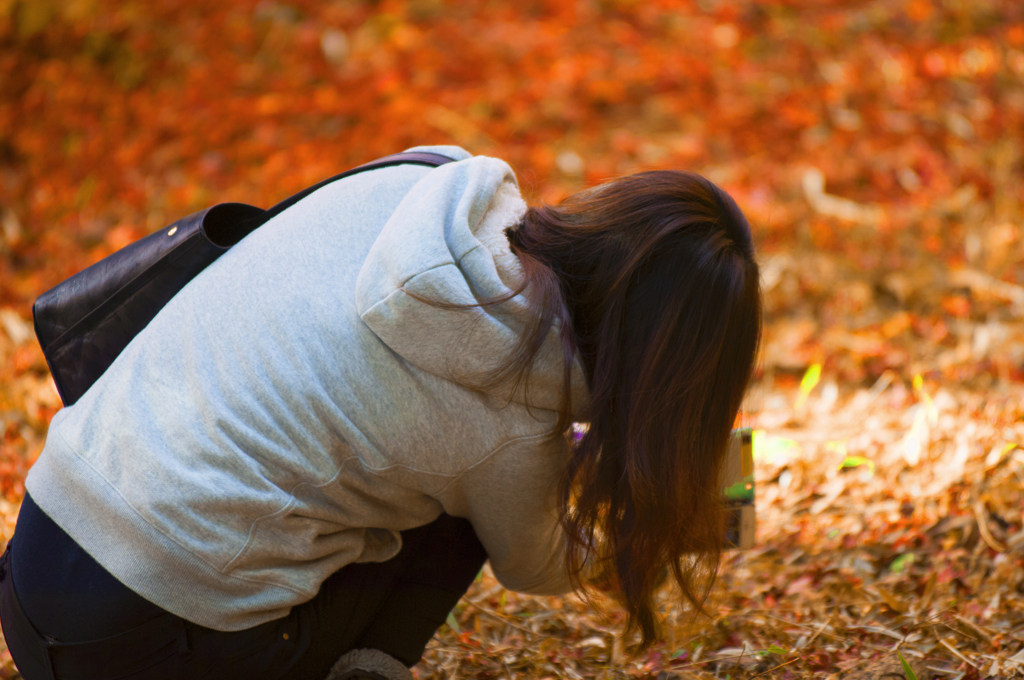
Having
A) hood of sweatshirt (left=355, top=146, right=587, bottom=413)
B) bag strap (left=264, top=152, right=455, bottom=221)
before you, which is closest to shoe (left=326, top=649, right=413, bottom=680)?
hood of sweatshirt (left=355, top=146, right=587, bottom=413)

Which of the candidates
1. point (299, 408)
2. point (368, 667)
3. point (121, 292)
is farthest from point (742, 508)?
point (121, 292)

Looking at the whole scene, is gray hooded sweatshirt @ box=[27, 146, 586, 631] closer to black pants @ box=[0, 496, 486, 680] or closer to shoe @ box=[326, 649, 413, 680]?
black pants @ box=[0, 496, 486, 680]

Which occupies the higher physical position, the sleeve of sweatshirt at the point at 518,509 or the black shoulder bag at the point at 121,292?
the black shoulder bag at the point at 121,292

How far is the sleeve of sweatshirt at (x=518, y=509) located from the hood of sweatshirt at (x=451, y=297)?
9 cm

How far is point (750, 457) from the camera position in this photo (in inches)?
63.7

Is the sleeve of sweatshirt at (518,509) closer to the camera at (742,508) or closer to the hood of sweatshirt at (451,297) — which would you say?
the hood of sweatshirt at (451,297)

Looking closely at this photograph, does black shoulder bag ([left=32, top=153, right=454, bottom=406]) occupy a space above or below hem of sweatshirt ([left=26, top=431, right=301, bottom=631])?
above

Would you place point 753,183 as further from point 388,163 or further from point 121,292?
point 121,292

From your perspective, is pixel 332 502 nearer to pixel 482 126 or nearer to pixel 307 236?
pixel 307 236

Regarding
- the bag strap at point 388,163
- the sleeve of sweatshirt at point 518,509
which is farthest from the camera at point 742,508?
the bag strap at point 388,163

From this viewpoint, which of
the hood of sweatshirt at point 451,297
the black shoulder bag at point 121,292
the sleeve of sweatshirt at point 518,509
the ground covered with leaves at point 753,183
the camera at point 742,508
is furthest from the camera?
the ground covered with leaves at point 753,183

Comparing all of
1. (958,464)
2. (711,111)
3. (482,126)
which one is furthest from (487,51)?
(958,464)

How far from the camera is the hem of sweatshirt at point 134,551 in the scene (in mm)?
1283

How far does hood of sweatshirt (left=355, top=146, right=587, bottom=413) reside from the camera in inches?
47.4
